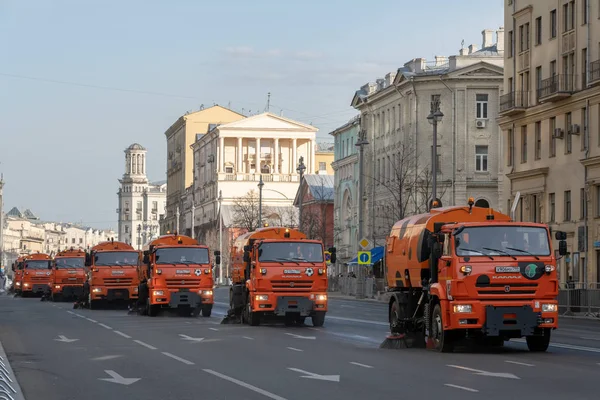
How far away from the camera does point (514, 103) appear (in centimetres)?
6769

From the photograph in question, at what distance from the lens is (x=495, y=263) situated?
23031mm

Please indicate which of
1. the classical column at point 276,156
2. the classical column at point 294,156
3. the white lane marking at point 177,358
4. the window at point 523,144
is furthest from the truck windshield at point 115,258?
the classical column at point 276,156

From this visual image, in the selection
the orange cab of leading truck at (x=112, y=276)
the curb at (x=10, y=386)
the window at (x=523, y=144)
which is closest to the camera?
the curb at (x=10, y=386)

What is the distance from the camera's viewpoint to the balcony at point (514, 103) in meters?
66.9

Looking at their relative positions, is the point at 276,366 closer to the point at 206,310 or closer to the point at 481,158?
the point at 206,310

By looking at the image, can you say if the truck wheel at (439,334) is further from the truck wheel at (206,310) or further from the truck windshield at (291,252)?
the truck wheel at (206,310)

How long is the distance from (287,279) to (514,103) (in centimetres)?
3517

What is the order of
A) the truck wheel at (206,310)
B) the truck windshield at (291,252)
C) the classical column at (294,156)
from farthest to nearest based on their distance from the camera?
the classical column at (294,156), the truck wheel at (206,310), the truck windshield at (291,252)

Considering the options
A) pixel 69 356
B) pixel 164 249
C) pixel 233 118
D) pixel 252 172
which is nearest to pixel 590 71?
pixel 164 249

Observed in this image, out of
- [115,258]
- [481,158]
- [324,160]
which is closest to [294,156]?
[324,160]

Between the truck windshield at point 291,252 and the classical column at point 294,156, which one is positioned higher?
the classical column at point 294,156

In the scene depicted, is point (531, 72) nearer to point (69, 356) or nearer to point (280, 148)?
point (69, 356)

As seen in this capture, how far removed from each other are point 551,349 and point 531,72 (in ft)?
140

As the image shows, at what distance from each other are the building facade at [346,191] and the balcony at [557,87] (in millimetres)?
44003
